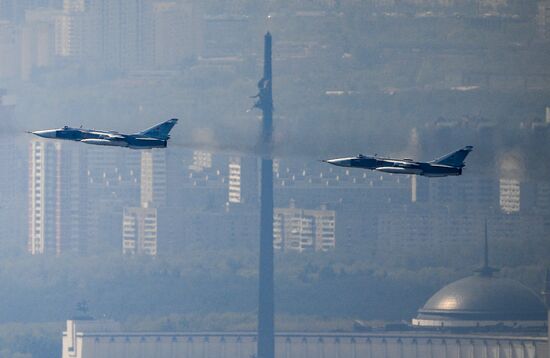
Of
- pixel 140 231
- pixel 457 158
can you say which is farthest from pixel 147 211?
pixel 457 158

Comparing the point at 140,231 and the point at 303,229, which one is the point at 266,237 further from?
the point at 140,231

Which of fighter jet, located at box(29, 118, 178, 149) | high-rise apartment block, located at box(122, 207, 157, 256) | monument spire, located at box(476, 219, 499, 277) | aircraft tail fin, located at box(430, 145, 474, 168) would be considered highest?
fighter jet, located at box(29, 118, 178, 149)

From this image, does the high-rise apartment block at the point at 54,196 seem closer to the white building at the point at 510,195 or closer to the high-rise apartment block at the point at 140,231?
the high-rise apartment block at the point at 140,231

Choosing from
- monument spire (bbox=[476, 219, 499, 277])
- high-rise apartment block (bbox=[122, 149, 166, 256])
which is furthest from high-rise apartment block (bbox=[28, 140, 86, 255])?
monument spire (bbox=[476, 219, 499, 277])

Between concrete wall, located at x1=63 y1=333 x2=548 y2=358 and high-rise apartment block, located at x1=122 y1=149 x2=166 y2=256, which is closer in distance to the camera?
concrete wall, located at x1=63 y1=333 x2=548 y2=358

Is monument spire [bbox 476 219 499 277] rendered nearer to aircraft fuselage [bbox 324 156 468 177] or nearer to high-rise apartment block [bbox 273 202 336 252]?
high-rise apartment block [bbox 273 202 336 252]

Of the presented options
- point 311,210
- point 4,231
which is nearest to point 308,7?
point 311,210
